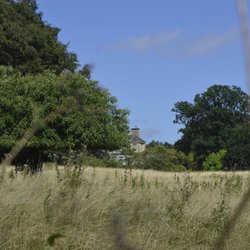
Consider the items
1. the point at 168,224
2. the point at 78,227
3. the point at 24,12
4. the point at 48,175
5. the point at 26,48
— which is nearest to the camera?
the point at 78,227

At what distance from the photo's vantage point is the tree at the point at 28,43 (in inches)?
1314

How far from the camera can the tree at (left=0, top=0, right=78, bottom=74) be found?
109ft

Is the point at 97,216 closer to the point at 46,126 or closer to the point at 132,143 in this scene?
the point at 46,126

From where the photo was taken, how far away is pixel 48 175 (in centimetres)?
915

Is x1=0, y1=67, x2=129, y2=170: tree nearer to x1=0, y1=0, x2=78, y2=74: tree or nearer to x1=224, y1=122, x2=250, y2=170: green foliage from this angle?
x1=224, y1=122, x2=250, y2=170: green foliage

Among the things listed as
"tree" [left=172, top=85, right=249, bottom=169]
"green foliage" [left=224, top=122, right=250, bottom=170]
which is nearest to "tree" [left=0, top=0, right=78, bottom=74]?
"green foliage" [left=224, top=122, right=250, bottom=170]

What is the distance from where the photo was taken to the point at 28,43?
3431 cm

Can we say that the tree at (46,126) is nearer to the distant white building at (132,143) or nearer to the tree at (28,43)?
the distant white building at (132,143)

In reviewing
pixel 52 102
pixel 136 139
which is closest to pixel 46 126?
pixel 52 102

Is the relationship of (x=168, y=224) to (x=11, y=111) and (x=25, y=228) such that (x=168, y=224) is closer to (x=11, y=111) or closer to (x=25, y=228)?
(x=25, y=228)

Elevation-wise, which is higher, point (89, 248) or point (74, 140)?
point (74, 140)

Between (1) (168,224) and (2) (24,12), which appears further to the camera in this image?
(2) (24,12)

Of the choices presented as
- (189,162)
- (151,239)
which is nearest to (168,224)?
(151,239)

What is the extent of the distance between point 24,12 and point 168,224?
108 feet
